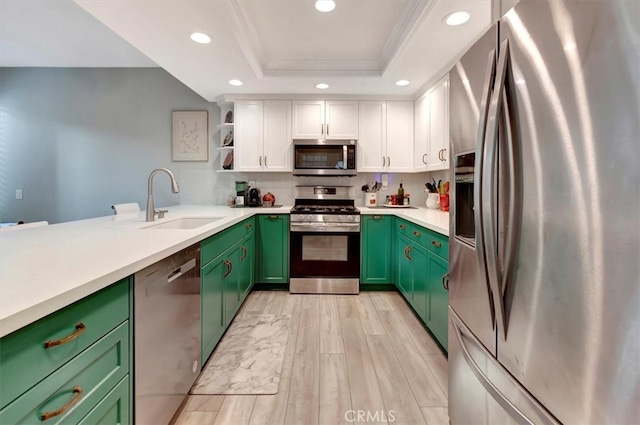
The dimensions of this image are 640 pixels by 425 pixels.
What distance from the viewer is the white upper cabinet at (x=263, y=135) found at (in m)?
3.60

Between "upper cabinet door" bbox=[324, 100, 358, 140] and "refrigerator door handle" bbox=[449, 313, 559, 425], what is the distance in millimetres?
2738

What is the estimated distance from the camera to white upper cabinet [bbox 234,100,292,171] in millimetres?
3600

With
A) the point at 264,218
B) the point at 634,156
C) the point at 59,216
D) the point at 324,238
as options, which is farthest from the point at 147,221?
the point at 59,216

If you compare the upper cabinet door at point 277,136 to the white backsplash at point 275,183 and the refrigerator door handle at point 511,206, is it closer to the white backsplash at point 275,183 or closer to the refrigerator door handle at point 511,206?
the white backsplash at point 275,183

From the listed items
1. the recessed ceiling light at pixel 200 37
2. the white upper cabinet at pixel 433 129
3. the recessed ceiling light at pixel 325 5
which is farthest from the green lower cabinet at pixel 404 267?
the recessed ceiling light at pixel 200 37

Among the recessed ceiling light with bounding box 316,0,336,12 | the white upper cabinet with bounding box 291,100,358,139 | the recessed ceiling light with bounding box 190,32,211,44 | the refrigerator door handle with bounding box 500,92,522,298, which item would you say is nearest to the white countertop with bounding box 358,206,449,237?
the refrigerator door handle with bounding box 500,92,522,298

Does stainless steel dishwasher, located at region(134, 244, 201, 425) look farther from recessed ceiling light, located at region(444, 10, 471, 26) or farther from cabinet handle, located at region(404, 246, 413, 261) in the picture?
recessed ceiling light, located at region(444, 10, 471, 26)

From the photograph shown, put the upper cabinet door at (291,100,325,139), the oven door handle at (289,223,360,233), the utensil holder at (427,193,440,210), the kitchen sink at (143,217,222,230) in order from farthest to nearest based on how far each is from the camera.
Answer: the upper cabinet door at (291,100,325,139)
the utensil holder at (427,193,440,210)
the oven door handle at (289,223,360,233)
the kitchen sink at (143,217,222,230)

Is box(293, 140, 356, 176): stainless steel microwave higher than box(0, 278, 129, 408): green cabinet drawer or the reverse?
higher

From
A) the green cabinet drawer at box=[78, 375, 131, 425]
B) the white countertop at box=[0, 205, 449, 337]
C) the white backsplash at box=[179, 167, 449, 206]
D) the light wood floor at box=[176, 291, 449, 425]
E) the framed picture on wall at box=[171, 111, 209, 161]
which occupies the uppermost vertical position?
the framed picture on wall at box=[171, 111, 209, 161]

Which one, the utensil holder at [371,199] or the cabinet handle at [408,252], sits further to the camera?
the utensil holder at [371,199]

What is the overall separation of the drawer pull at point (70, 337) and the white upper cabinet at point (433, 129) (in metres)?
2.85

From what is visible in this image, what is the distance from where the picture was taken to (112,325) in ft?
3.13

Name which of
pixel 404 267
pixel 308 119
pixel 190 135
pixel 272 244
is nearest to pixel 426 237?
pixel 404 267
